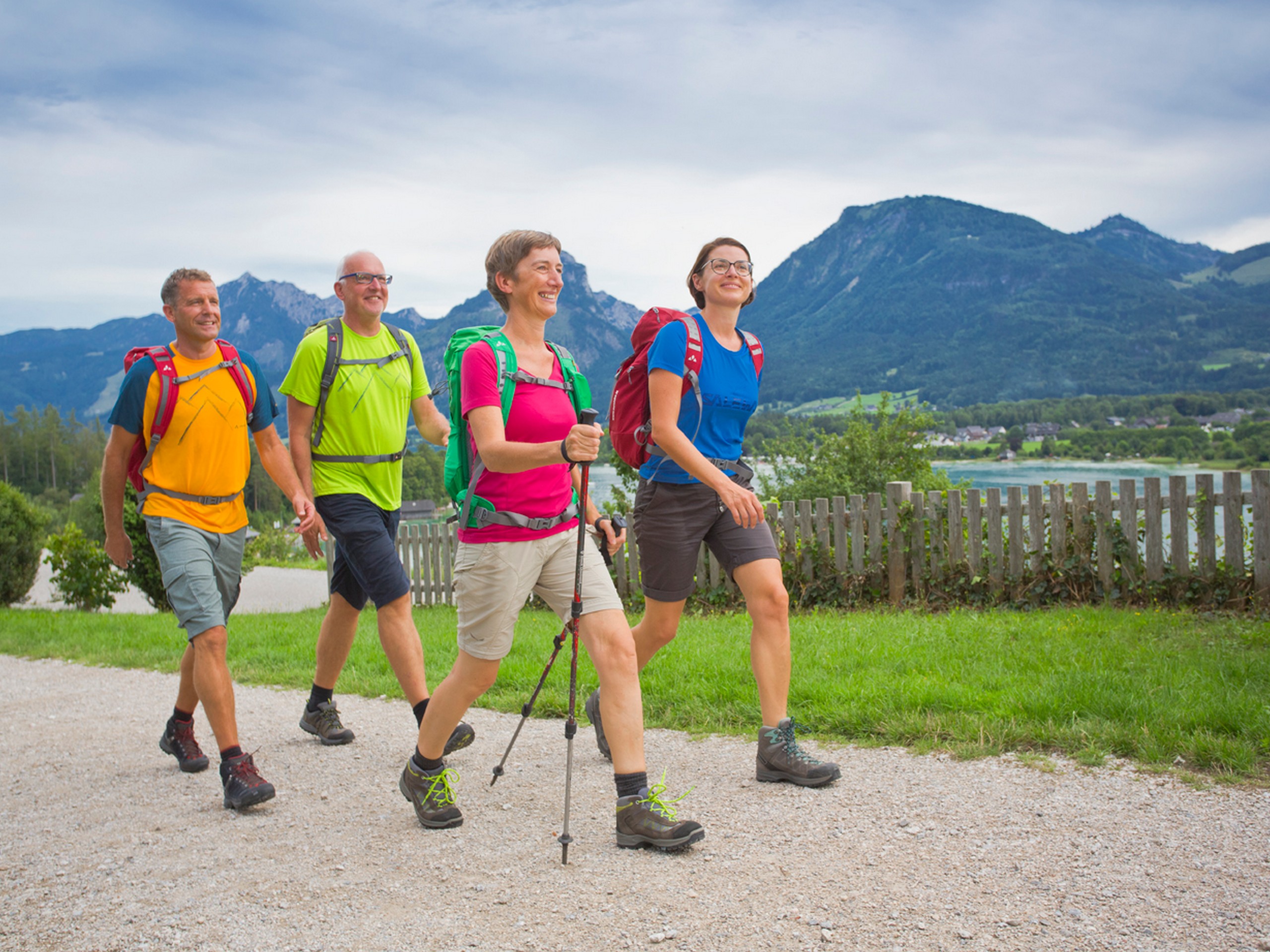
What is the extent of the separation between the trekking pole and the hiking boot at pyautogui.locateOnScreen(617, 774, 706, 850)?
0.66ft

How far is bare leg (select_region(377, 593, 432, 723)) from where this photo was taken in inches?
176

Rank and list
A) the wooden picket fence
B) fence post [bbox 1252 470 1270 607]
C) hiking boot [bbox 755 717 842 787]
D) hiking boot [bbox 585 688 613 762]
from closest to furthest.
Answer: hiking boot [bbox 755 717 842 787] < hiking boot [bbox 585 688 613 762] < fence post [bbox 1252 470 1270 607] < the wooden picket fence

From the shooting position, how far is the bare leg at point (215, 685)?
413cm

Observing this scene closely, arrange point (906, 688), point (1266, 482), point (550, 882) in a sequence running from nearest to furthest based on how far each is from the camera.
Answer: point (550, 882)
point (906, 688)
point (1266, 482)

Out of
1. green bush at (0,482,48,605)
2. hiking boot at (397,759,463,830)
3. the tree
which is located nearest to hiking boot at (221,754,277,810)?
hiking boot at (397,759,463,830)

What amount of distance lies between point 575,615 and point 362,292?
219cm

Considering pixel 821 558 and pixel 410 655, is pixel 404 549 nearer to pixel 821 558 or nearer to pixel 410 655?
pixel 821 558

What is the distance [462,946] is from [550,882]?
0.46 m

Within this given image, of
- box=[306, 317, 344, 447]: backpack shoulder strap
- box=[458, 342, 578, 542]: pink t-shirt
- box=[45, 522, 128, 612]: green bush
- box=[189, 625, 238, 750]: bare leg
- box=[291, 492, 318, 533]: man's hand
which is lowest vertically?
box=[45, 522, 128, 612]: green bush

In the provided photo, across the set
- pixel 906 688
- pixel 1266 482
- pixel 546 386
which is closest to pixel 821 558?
pixel 1266 482

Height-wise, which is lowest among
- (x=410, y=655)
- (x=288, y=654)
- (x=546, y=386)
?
(x=288, y=654)

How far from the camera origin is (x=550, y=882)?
3.00 meters

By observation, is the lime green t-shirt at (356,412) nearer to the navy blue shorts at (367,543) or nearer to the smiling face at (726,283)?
the navy blue shorts at (367,543)

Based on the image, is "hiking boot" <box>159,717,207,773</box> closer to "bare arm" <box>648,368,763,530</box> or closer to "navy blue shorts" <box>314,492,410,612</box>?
"navy blue shorts" <box>314,492,410,612</box>
